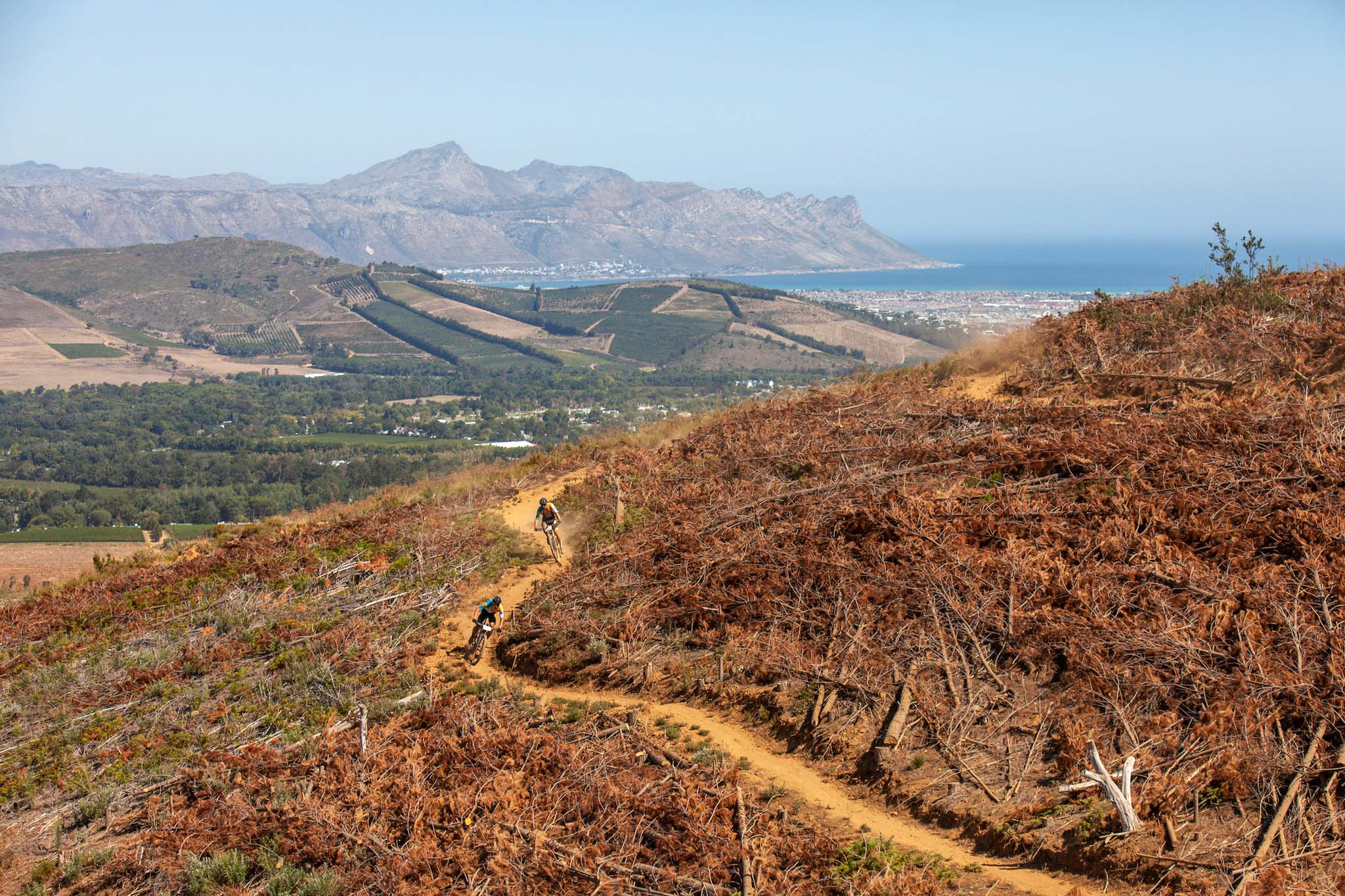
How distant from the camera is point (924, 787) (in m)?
6.39

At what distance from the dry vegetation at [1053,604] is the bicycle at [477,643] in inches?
11.6

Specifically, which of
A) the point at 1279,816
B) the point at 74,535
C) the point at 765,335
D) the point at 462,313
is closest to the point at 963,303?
the point at 765,335

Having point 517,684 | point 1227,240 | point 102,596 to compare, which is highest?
point 1227,240

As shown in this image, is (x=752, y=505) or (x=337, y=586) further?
(x=337, y=586)

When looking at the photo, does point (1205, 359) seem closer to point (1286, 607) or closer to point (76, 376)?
point (1286, 607)

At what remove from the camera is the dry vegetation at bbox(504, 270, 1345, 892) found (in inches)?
225

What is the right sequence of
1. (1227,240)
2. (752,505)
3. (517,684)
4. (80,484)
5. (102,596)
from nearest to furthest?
(517,684) < (752,505) < (102,596) < (1227,240) < (80,484)

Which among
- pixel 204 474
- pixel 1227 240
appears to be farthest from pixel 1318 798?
pixel 204 474

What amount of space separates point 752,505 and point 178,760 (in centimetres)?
634

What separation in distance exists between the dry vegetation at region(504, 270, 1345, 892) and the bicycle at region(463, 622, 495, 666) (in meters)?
0.30

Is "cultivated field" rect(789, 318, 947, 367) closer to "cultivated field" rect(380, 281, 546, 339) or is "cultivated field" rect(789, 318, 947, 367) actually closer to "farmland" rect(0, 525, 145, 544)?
"cultivated field" rect(380, 281, 546, 339)

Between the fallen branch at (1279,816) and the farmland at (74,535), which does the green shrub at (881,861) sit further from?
the farmland at (74,535)

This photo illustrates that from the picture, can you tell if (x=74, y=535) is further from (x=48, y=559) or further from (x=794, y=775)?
(x=794, y=775)

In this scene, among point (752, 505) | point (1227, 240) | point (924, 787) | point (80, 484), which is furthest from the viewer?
Result: point (80, 484)
